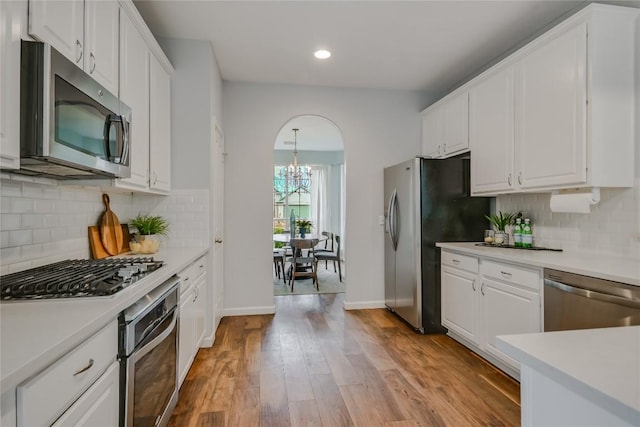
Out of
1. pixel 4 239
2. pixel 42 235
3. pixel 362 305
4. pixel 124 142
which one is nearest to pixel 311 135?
pixel 362 305

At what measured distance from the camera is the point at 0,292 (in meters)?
1.23

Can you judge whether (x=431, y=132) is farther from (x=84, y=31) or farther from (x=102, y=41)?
(x=84, y=31)

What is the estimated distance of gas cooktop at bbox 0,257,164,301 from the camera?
4.07ft

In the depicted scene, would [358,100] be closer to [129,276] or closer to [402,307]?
[402,307]

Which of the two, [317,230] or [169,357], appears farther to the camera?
[317,230]

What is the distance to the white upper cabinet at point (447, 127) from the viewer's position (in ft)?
11.2

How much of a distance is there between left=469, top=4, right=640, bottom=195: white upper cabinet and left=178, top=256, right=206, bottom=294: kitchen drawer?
8.38ft

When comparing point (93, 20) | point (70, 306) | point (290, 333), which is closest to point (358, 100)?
point (290, 333)

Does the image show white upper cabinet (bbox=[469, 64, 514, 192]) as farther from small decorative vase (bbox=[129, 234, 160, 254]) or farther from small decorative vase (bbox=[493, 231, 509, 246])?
small decorative vase (bbox=[129, 234, 160, 254])

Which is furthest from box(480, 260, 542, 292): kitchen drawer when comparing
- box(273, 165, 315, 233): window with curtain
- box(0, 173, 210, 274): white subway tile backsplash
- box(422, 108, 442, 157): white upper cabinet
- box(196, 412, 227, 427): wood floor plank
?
box(273, 165, 315, 233): window with curtain

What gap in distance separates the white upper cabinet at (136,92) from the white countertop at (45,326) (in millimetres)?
942

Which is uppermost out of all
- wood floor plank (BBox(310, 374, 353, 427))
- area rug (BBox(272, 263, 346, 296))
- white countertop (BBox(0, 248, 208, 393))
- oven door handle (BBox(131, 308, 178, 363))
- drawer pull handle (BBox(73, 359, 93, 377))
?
white countertop (BBox(0, 248, 208, 393))

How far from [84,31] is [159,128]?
1144mm

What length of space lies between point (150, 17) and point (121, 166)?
1.63 meters
